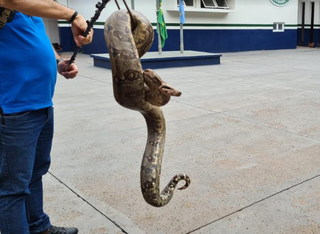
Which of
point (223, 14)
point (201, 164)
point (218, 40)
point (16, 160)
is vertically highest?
point (223, 14)

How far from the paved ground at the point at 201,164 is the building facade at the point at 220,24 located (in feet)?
28.8

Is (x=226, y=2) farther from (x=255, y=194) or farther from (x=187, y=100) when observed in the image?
(x=255, y=194)

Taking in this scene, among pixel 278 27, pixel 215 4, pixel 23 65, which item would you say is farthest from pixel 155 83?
pixel 278 27

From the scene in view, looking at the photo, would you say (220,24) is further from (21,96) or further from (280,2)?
(21,96)

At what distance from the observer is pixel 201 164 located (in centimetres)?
380

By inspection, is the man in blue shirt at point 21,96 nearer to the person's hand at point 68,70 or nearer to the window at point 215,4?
the person's hand at point 68,70

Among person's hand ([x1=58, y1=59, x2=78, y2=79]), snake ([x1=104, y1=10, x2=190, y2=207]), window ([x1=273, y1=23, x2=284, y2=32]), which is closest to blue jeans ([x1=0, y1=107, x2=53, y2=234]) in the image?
person's hand ([x1=58, y1=59, x2=78, y2=79])

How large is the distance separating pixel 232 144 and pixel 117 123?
5.43ft

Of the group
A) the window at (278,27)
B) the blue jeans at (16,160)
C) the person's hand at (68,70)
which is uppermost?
the window at (278,27)

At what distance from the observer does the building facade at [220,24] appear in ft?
50.9

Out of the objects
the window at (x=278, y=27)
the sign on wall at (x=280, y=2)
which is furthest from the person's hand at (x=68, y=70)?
the window at (x=278, y=27)

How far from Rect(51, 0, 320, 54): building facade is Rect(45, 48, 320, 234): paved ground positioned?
8.79 metres

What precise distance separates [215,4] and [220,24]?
881 mm

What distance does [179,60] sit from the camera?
1165 centimetres
